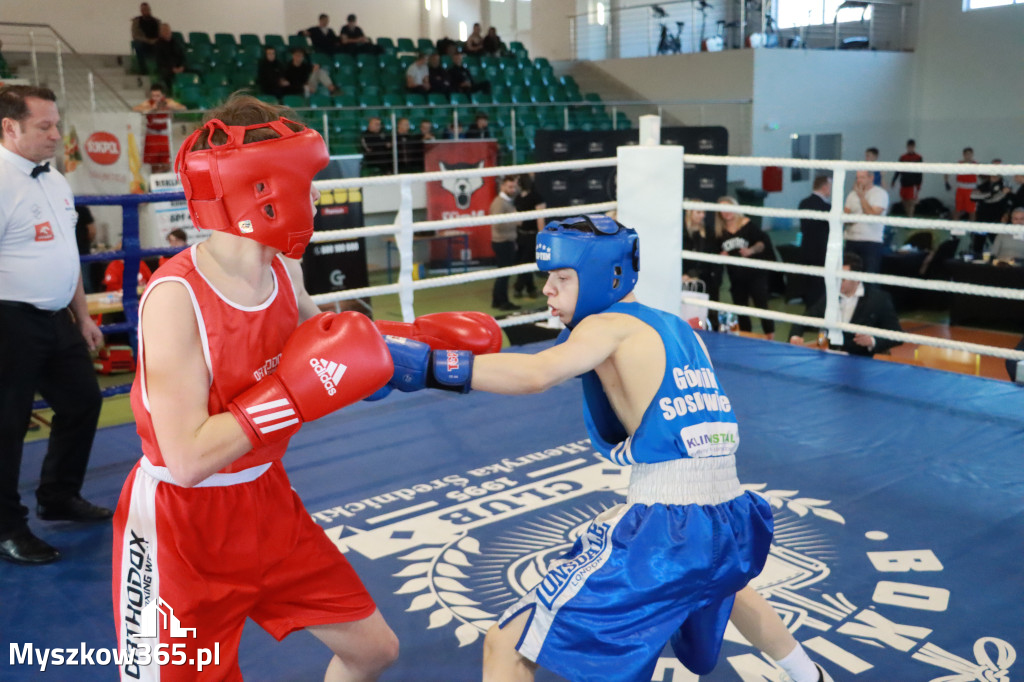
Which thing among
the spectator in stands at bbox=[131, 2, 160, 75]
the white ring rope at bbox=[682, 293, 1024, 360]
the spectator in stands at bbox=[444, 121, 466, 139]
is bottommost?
the white ring rope at bbox=[682, 293, 1024, 360]

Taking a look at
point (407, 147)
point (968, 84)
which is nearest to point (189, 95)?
point (407, 147)

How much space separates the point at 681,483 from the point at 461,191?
8413mm

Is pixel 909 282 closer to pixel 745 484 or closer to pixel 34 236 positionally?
pixel 745 484

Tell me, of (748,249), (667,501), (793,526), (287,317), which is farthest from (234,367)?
(748,249)

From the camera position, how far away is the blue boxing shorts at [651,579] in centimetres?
149

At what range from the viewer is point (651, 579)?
1494mm

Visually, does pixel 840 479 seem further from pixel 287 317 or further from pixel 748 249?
pixel 748 249

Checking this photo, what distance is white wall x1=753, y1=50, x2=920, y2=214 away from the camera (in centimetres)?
1343

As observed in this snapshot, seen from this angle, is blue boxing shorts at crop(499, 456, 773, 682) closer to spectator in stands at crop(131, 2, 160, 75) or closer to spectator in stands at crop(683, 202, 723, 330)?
spectator in stands at crop(683, 202, 723, 330)

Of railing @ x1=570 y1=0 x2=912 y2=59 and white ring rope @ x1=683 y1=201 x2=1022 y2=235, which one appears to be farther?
railing @ x1=570 y1=0 x2=912 y2=59

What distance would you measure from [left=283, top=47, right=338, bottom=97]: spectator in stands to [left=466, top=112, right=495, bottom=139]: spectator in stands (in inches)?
72.6

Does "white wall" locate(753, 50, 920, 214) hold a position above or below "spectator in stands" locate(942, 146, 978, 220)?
above

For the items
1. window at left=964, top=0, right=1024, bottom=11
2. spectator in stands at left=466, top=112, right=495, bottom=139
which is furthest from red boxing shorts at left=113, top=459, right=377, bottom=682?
window at left=964, top=0, right=1024, bottom=11

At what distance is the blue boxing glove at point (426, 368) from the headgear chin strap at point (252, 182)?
0.29m
